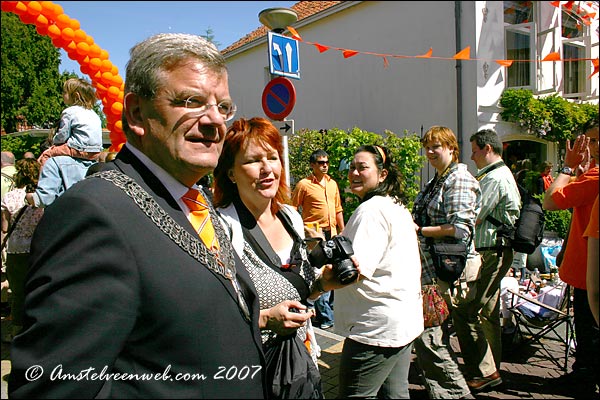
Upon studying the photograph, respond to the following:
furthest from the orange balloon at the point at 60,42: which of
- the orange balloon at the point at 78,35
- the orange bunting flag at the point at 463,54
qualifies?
the orange bunting flag at the point at 463,54

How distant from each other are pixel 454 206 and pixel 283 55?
9.72ft

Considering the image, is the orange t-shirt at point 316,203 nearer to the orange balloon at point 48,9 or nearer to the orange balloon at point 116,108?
the orange balloon at point 116,108

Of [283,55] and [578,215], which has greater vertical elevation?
[283,55]

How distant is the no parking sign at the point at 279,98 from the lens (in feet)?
17.0

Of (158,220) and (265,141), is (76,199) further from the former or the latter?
(265,141)

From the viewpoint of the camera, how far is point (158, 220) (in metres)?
1.14

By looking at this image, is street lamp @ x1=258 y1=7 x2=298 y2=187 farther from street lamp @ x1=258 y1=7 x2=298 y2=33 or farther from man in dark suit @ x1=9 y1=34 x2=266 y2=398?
man in dark suit @ x1=9 y1=34 x2=266 y2=398

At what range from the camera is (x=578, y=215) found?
10.4 feet

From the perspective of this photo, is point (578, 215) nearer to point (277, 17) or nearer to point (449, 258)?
point (449, 258)

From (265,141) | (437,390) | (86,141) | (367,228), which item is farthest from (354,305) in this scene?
(86,141)

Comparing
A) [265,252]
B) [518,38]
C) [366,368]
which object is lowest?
[366,368]

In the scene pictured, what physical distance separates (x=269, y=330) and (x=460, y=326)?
8.97 feet

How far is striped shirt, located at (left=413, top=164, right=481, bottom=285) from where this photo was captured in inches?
137

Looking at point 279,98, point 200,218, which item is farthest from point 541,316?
point 200,218
